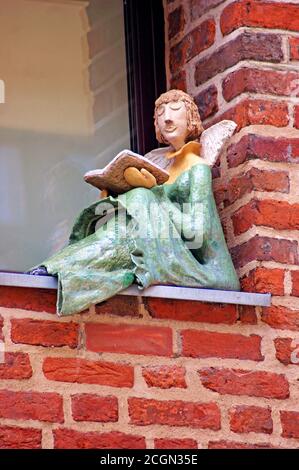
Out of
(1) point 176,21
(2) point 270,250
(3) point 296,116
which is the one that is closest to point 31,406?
(2) point 270,250

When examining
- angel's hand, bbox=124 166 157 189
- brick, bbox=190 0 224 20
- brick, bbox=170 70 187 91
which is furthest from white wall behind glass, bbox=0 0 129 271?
angel's hand, bbox=124 166 157 189

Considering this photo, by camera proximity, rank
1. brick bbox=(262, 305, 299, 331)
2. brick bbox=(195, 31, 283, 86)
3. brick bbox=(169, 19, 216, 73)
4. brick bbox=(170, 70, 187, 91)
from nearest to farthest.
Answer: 1. brick bbox=(262, 305, 299, 331)
2. brick bbox=(195, 31, 283, 86)
3. brick bbox=(169, 19, 216, 73)
4. brick bbox=(170, 70, 187, 91)

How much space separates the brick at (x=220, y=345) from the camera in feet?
16.4

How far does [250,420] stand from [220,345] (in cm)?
22

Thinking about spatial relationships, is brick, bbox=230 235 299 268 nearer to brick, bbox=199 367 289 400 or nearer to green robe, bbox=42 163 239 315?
green robe, bbox=42 163 239 315

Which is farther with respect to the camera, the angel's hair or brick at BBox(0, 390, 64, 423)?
the angel's hair

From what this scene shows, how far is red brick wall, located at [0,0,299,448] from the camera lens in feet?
15.9

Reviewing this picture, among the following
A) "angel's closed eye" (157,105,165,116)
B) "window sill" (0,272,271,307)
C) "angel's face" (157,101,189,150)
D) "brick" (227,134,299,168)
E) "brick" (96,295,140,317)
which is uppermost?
"angel's closed eye" (157,105,165,116)

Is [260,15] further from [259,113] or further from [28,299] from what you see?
[28,299]

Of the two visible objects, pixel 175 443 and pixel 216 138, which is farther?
pixel 216 138

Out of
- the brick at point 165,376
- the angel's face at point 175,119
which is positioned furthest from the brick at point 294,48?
the brick at point 165,376

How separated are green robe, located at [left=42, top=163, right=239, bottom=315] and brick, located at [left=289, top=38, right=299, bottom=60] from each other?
44cm

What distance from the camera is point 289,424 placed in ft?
16.5

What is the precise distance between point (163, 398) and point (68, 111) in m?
1.03
